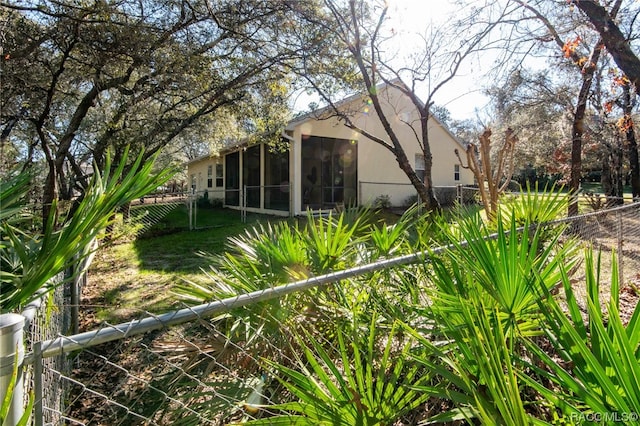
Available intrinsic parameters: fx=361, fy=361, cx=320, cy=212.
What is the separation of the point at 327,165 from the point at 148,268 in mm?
8521

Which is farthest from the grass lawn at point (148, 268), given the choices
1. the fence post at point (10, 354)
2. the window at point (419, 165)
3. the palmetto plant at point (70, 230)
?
the window at point (419, 165)

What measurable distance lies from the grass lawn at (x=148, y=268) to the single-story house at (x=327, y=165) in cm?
167

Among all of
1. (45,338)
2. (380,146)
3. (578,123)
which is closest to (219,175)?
(380,146)

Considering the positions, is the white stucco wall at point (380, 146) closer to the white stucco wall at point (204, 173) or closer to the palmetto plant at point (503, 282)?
the white stucco wall at point (204, 173)

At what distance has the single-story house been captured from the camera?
1333 cm

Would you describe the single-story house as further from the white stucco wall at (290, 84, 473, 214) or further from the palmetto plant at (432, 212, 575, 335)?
the palmetto plant at (432, 212, 575, 335)

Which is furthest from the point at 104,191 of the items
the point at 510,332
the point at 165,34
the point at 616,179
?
the point at 616,179

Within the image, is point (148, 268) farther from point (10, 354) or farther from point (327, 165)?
point (327, 165)

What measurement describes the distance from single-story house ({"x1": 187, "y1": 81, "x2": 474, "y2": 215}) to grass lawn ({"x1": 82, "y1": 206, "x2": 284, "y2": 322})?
1.67m

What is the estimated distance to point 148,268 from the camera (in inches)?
293

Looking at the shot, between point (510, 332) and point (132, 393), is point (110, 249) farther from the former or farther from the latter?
point (510, 332)

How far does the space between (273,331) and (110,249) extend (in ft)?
29.7

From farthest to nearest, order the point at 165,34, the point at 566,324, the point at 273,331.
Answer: the point at 165,34 < the point at 273,331 < the point at 566,324

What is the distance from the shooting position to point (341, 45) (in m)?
8.77
